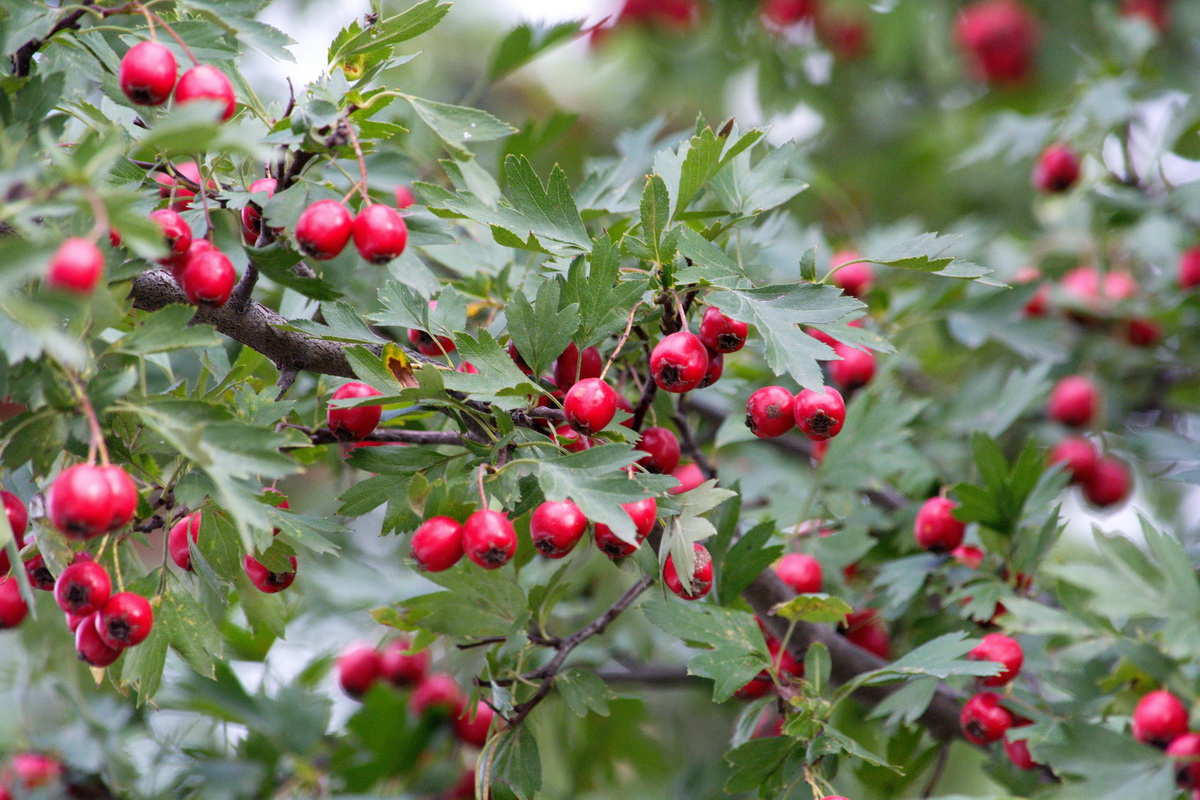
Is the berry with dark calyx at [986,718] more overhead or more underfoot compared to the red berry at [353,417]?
more underfoot

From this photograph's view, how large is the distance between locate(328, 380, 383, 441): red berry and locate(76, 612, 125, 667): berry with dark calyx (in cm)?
33

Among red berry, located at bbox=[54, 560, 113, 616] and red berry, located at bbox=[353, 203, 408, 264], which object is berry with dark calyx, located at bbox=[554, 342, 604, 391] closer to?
red berry, located at bbox=[353, 203, 408, 264]

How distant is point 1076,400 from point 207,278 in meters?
2.16

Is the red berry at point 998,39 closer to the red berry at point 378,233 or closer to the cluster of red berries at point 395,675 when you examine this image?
the cluster of red berries at point 395,675

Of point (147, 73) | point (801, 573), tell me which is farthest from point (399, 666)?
point (147, 73)

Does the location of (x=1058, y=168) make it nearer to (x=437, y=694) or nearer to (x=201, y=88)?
(x=437, y=694)

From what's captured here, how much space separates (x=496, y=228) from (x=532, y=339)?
5.1 inches

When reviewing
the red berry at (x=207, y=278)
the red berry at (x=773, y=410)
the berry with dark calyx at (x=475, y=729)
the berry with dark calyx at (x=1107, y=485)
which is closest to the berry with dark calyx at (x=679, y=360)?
the red berry at (x=773, y=410)

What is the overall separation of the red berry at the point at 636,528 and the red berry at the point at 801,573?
492mm

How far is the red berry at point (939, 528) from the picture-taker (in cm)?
153

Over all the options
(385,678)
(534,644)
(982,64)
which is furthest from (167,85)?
(982,64)

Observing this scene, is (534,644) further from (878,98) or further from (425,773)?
(878,98)

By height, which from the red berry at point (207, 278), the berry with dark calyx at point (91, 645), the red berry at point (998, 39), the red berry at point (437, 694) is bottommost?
the red berry at point (437, 694)

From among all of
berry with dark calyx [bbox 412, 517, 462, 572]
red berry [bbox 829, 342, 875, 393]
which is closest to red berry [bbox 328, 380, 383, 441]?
berry with dark calyx [bbox 412, 517, 462, 572]
